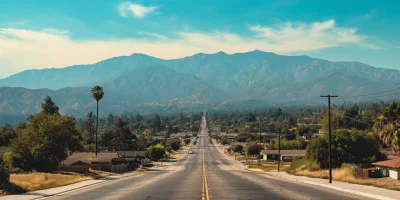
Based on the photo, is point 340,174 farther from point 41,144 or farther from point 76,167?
point 41,144

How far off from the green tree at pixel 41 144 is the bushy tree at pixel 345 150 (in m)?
40.2

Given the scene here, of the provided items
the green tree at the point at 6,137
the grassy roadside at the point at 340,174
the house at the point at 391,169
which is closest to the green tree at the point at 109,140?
the green tree at the point at 6,137

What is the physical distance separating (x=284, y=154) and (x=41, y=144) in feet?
270

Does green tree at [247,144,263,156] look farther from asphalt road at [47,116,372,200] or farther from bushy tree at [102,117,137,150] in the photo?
asphalt road at [47,116,372,200]

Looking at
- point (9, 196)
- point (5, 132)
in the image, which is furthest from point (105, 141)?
point (9, 196)

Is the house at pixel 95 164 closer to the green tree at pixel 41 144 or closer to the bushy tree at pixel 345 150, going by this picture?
the green tree at pixel 41 144

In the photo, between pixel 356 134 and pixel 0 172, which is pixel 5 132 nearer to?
pixel 0 172

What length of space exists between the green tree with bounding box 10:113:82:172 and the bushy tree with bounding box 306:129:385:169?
40230mm

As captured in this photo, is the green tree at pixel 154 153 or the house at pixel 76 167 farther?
the green tree at pixel 154 153

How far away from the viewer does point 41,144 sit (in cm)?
5806

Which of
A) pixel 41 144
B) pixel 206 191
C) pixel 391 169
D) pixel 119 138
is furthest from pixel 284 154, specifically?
pixel 206 191

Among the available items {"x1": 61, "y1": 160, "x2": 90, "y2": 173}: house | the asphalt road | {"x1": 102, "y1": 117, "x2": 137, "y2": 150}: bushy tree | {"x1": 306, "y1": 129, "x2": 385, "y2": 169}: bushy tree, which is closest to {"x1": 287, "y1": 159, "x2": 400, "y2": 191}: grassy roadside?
{"x1": 306, "y1": 129, "x2": 385, "y2": 169}: bushy tree

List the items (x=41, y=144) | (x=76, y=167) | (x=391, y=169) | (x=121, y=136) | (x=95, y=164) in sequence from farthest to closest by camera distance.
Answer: (x=121, y=136) < (x=95, y=164) < (x=76, y=167) < (x=41, y=144) < (x=391, y=169)

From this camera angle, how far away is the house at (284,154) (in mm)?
122887
